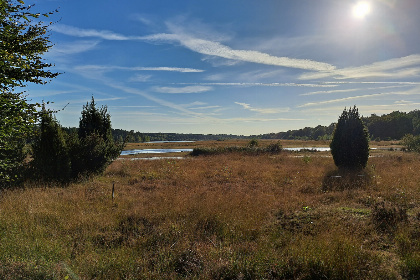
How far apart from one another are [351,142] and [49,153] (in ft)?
64.2

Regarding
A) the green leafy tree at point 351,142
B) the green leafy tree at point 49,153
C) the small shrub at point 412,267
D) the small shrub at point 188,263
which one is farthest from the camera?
the green leafy tree at point 351,142

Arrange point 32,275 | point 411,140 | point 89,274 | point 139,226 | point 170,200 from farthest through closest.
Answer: point 411,140 < point 170,200 < point 139,226 < point 89,274 < point 32,275

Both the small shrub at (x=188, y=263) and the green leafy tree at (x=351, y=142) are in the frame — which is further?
the green leafy tree at (x=351, y=142)

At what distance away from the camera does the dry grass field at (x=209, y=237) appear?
3992 millimetres

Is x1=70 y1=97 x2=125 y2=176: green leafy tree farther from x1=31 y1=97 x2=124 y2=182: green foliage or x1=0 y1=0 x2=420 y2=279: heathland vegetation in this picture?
x1=0 y1=0 x2=420 y2=279: heathland vegetation

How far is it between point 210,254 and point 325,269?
7.22 ft

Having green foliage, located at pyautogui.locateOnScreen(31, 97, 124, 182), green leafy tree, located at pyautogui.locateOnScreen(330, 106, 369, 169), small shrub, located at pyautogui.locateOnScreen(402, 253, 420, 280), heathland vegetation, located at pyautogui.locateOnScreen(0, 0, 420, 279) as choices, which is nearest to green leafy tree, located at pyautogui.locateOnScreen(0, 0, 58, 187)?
heathland vegetation, located at pyautogui.locateOnScreen(0, 0, 420, 279)

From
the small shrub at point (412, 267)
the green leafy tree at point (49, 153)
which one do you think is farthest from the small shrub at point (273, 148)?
the small shrub at point (412, 267)

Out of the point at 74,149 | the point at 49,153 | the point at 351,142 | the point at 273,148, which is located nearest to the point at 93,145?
the point at 74,149

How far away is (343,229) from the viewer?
5.61 m

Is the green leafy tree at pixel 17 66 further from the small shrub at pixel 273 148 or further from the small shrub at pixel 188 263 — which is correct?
the small shrub at pixel 273 148

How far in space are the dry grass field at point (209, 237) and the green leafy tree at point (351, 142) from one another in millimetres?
6358

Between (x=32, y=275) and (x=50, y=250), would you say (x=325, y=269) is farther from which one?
(x=50, y=250)

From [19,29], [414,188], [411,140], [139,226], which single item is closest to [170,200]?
[139,226]
